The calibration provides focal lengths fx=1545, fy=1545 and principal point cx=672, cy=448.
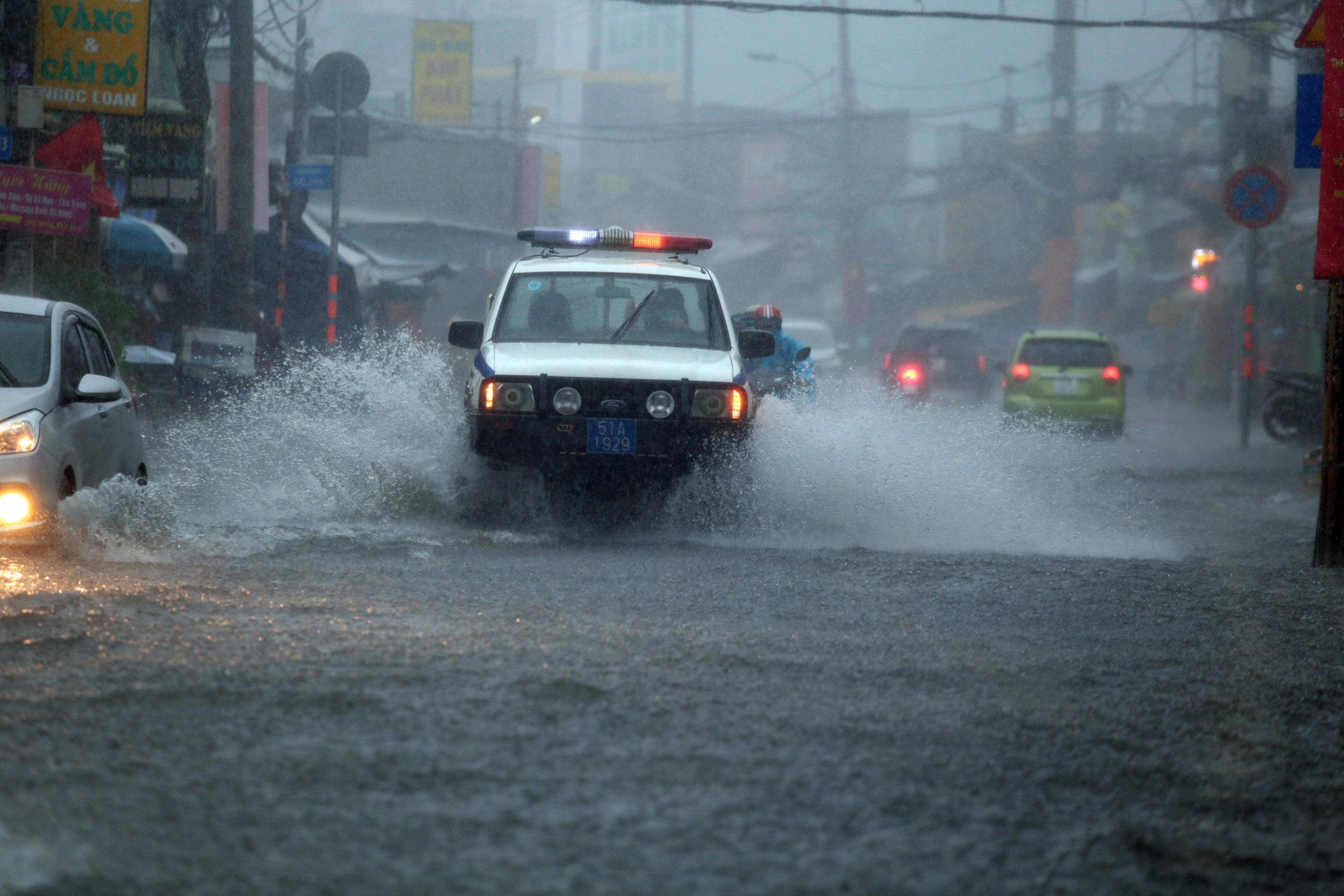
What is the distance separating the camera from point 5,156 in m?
13.1

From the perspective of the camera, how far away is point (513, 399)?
8.53 metres

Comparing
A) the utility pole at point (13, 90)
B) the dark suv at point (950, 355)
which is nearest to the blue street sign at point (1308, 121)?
the utility pole at point (13, 90)

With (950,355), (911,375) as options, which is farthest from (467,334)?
(950,355)

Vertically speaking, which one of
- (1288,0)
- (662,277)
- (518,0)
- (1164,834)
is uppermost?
(518,0)

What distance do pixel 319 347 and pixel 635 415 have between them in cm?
1788

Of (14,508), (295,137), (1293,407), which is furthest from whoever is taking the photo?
(295,137)

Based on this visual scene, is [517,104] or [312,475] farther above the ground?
[517,104]

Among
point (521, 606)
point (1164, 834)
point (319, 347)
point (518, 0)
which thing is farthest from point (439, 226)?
point (518, 0)

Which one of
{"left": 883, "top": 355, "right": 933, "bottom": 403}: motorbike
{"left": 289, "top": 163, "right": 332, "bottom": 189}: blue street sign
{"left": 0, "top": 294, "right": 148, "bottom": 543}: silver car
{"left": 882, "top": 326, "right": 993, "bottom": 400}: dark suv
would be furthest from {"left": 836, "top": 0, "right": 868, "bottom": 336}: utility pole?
{"left": 0, "top": 294, "right": 148, "bottom": 543}: silver car

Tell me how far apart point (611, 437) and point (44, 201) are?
681 centimetres

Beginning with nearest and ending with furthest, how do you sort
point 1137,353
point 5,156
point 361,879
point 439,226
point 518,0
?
point 361,879
point 5,156
point 439,226
point 1137,353
point 518,0

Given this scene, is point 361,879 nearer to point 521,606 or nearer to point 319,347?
point 521,606

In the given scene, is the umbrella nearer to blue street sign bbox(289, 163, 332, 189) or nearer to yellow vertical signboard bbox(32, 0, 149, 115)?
blue street sign bbox(289, 163, 332, 189)

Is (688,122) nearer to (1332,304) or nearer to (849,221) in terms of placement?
(849,221)
